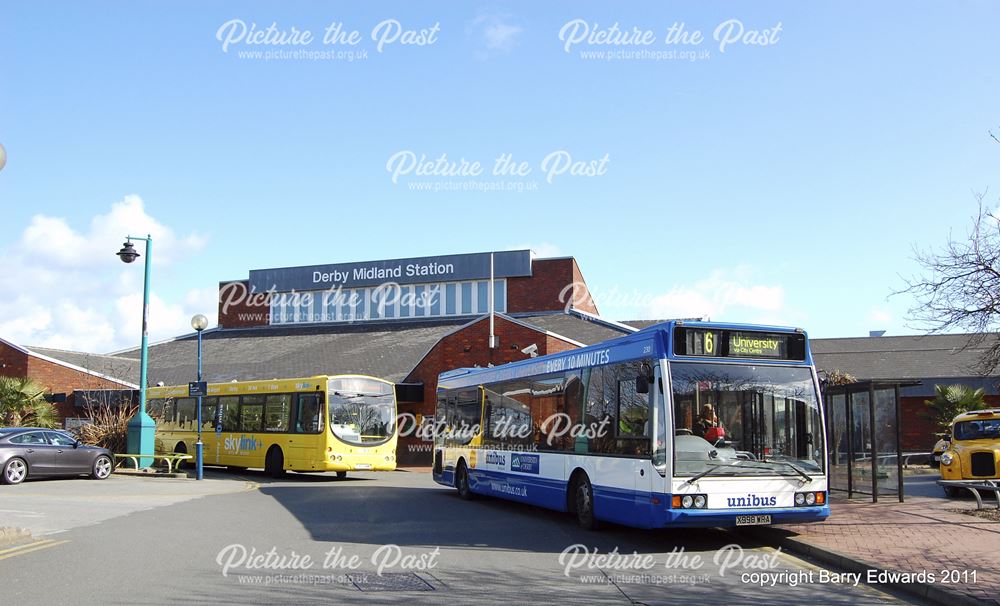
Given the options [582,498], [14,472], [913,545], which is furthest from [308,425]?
[913,545]

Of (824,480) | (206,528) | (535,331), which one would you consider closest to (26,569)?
(206,528)

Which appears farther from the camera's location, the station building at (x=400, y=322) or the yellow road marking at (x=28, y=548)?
the station building at (x=400, y=322)

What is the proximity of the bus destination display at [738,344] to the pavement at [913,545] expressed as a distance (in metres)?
2.45

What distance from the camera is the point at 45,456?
2156cm

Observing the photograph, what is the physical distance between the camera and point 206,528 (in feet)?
42.9

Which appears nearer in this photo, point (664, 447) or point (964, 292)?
point (664, 447)

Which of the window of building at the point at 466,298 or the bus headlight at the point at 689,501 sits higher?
the window of building at the point at 466,298

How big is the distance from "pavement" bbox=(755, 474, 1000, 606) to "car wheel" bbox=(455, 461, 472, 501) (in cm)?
727

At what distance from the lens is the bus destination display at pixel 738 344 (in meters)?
11.3

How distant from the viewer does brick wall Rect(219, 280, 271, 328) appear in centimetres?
5622

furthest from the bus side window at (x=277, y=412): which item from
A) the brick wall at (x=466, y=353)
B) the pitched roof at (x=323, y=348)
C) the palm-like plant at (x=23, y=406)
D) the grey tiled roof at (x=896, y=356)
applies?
the grey tiled roof at (x=896, y=356)

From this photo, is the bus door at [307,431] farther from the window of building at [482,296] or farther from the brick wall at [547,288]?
the window of building at [482,296]

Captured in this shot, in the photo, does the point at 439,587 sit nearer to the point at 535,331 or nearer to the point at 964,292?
the point at 964,292

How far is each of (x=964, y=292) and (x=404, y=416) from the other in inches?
985
